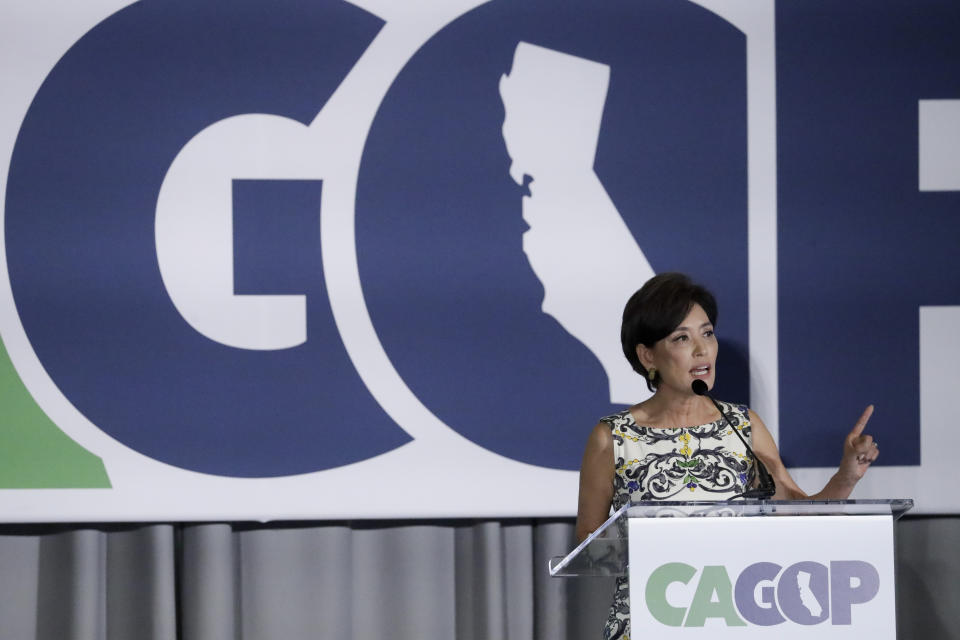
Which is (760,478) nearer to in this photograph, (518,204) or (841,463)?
(841,463)

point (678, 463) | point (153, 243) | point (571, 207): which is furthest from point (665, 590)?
point (153, 243)

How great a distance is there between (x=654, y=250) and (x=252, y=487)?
1264 mm

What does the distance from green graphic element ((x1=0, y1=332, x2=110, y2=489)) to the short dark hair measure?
1.54 meters

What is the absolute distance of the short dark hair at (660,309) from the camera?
1.84 metres

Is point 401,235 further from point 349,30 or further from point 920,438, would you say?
point 920,438

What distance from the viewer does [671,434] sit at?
187 centimetres

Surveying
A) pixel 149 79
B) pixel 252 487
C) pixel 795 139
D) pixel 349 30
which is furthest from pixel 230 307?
pixel 795 139

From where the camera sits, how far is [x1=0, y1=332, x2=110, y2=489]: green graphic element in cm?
258

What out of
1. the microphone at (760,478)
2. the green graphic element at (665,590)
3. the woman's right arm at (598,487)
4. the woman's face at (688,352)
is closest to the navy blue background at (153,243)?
the woman's right arm at (598,487)

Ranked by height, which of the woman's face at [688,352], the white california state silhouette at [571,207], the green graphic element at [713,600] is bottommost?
the green graphic element at [713,600]

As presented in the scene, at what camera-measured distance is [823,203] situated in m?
2.61

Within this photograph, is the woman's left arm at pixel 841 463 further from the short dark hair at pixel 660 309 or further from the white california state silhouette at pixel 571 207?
the white california state silhouette at pixel 571 207

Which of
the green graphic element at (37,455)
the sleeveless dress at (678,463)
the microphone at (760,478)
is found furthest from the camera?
the green graphic element at (37,455)

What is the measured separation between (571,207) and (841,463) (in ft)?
3.44
